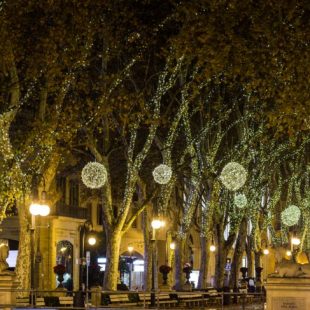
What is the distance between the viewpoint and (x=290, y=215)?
75812 mm

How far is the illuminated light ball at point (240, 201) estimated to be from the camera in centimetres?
5309

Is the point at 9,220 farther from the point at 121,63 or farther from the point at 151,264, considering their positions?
the point at 121,63

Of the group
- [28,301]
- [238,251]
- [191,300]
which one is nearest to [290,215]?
[238,251]

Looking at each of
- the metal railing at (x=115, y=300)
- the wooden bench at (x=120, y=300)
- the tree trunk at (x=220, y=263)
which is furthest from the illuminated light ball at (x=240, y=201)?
the wooden bench at (x=120, y=300)

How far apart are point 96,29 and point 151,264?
1932 centimetres

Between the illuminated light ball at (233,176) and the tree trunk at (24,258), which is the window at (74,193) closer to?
the illuminated light ball at (233,176)

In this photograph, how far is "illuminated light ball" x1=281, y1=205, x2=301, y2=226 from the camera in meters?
74.1

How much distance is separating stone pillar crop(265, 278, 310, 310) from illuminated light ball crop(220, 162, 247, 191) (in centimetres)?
2317

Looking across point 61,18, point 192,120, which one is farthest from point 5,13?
point 192,120

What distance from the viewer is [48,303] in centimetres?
3378

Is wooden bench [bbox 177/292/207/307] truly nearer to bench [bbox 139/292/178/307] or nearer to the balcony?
bench [bbox 139/292/178/307]

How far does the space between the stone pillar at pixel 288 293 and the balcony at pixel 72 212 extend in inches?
1442

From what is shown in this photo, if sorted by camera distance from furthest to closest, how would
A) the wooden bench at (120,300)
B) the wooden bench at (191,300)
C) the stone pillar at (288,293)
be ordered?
the wooden bench at (191,300) → the wooden bench at (120,300) → the stone pillar at (288,293)

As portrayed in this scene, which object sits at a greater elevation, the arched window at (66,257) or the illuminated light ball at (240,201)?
the illuminated light ball at (240,201)
